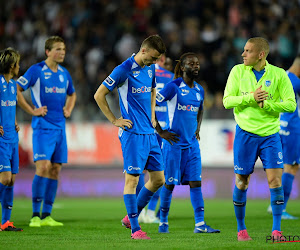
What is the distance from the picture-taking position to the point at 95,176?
16.8 m

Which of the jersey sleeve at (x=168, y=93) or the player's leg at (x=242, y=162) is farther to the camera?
the jersey sleeve at (x=168, y=93)

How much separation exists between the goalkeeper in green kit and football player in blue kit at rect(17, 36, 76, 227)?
3.86 meters

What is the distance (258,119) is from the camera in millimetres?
7676

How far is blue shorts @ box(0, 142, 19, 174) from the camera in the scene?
9211 millimetres

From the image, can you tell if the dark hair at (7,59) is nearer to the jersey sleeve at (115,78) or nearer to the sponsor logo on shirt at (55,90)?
the sponsor logo on shirt at (55,90)

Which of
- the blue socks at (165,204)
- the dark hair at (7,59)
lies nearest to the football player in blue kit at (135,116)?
the blue socks at (165,204)

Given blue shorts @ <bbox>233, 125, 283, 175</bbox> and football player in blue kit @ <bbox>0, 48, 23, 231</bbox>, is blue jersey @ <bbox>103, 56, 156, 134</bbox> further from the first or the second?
football player in blue kit @ <bbox>0, 48, 23, 231</bbox>

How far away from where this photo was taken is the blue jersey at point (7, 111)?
9.38 metres

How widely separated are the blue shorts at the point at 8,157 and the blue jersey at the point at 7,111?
74 millimetres

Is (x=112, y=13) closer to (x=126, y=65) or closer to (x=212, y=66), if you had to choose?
(x=212, y=66)

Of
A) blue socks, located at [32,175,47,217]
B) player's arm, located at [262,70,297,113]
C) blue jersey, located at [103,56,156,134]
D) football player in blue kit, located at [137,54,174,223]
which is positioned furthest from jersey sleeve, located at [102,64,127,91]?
blue socks, located at [32,175,47,217]

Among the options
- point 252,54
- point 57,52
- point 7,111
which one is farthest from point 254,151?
point 57,52

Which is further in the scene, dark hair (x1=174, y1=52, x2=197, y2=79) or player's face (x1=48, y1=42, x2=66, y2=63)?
player's face (x1=48, y1=42, x2=66, y2=63)

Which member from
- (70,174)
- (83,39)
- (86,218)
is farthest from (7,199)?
(83,39)
